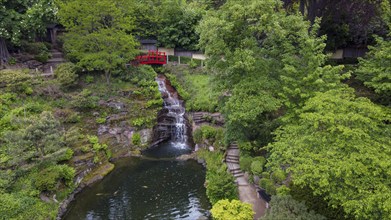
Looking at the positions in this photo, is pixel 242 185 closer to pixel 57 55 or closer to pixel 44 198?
pixel 44 198

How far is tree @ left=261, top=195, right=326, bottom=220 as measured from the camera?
44.1ft

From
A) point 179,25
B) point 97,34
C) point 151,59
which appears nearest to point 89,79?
point 97,34

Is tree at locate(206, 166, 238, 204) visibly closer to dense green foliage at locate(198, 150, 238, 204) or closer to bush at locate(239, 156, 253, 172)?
dense green foliage at locate(198, 150, 238, 204)

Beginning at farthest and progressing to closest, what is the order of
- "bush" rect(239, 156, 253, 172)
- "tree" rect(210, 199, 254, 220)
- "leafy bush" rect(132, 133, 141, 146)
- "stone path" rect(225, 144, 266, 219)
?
1. "leafy bush" rect(132, 133, 141, 146)
2. "bush" rect(239, 156, 253, 172)
3. "stone path" rect(225, 144, 266, 219)
4. "tree" rect(210, 199, 254, 220)

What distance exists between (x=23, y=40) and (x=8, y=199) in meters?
20.7

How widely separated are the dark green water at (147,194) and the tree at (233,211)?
195cm

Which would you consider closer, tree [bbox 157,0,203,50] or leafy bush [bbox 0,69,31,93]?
leafy bush [bbox 0,69,31,93]

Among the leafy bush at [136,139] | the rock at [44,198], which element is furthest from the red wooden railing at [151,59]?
the rock at [44,198]

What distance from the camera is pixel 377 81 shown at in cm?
1845

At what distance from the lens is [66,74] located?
91.2ft

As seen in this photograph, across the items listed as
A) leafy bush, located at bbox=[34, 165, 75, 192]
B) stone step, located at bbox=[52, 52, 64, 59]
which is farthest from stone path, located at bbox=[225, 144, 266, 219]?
stone step, located at bbox=[52, 52, 64, 59]

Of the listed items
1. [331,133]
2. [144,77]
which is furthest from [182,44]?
[331,133]

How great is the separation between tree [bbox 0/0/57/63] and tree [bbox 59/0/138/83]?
6.40 feet

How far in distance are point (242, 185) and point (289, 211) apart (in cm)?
687
